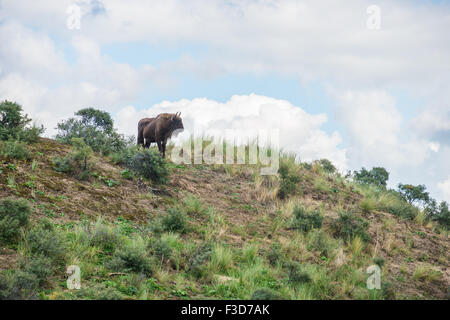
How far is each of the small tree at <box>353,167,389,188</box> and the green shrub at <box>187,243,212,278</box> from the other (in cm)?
1969

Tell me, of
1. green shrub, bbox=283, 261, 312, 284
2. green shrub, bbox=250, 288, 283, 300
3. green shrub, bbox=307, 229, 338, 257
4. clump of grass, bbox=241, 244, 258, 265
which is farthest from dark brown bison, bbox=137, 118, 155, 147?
green shrub, bbox=250, 288, 283, 300

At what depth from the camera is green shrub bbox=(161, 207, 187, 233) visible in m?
9.67

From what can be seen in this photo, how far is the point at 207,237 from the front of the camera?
9570mm

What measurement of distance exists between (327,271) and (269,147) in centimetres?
908

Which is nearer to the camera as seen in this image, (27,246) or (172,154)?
(27,246)

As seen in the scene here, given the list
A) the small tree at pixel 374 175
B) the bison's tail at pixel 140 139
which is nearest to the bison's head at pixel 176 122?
the bison's tail at pixel 140 139

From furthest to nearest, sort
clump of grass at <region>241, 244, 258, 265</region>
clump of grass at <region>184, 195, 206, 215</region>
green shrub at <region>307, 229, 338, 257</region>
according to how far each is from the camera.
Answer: clump of grass at <region>184, 195, 206, 215</region> < green shrub at <region>307, 229, 338, 257</region> < clump of grass at <region>241, 244, 258, 265</region>

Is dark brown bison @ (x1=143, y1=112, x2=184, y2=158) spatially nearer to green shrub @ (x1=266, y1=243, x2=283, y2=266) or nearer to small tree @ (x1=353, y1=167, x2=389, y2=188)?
green shrub @ (x1=266, y1=243, x2=283, y2=266)

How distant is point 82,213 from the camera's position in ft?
30.9

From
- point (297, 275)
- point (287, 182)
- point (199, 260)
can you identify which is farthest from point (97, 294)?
point (287, 182)

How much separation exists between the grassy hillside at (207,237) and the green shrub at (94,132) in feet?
3.82

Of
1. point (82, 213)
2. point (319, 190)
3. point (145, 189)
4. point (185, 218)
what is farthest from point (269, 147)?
point (82, 213)

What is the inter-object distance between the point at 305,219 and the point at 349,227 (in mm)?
1241

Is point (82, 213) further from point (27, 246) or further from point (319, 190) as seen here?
point (319, 190)
